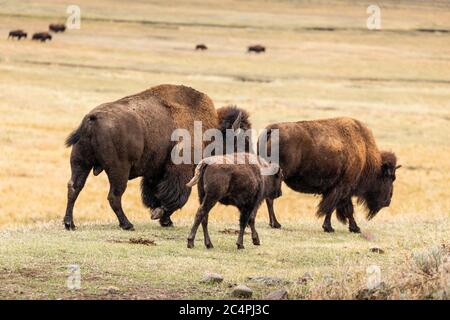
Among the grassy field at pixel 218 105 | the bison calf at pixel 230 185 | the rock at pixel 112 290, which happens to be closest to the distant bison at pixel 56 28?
the grassy field at pixel 218 105

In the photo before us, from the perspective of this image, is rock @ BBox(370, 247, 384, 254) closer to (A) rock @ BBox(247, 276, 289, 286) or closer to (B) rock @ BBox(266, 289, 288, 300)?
(A) rock @ BBox(247, 276, 289, 286)

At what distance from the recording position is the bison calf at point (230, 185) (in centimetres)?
1156

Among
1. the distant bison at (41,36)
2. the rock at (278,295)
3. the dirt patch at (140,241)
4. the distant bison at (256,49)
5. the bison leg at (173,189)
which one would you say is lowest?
the distant bison at (256,49)

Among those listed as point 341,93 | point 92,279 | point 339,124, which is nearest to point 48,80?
point 341,93

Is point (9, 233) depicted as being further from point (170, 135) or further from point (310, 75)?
point (310, 75)

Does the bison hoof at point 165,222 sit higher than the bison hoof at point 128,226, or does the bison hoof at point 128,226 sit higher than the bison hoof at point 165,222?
the bison hoof at point 128,226

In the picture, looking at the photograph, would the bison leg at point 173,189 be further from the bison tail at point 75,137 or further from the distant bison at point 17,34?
the distant bison at point 17,34

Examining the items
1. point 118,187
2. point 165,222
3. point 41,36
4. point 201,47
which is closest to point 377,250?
point 165,222

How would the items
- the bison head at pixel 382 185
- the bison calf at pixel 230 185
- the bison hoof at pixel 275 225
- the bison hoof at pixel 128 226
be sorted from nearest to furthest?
the bison calf at pixel 230 185, the bison hoof at pixel 128 226, the bison hoof at pixel 275 225, the bison head at pixel 382 185

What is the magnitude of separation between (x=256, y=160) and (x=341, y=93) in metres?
46.1

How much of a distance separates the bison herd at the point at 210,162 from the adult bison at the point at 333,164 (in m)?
0.02

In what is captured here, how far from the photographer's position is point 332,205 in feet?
49.6

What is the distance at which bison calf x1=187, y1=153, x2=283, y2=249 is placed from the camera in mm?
11562

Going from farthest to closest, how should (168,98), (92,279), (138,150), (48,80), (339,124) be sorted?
1. (48,80)
2. (339,124)
3. (168,98)
4. (138,150)
5. (92,279)
